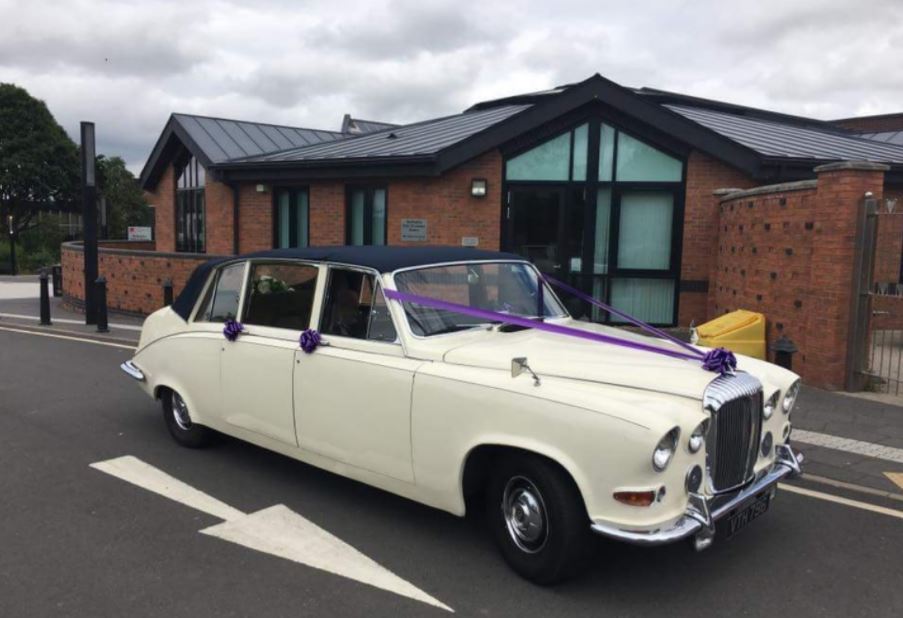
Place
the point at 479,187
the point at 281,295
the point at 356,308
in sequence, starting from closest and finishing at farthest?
the point at 356,308 → the point at 281,295 → the point at 479,187

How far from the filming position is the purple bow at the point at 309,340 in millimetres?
4586

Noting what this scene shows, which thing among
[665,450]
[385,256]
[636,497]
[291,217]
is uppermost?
[291,217]

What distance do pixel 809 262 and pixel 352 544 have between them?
22.0 feet

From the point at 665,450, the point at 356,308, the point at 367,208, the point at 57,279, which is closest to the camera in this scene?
the point at 665,450

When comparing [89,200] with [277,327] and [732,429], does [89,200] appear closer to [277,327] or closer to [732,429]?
[277,327]

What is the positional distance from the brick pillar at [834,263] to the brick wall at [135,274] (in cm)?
1011

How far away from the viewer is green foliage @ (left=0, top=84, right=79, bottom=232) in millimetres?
38250

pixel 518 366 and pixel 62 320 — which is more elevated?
pixel 518 366

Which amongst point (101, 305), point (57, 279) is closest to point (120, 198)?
point (57, 279)

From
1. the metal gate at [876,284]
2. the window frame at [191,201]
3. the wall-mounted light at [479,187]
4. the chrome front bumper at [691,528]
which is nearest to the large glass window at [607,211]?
the wall-mounted light at [479,187]

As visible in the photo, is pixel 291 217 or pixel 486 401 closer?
pixel 486 401

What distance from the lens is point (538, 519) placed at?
3.60m

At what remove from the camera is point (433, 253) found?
4.81 m

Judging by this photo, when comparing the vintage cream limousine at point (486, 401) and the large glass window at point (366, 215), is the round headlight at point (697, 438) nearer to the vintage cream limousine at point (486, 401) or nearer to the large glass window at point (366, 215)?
the vintage cream limousine at point (486, 401)
